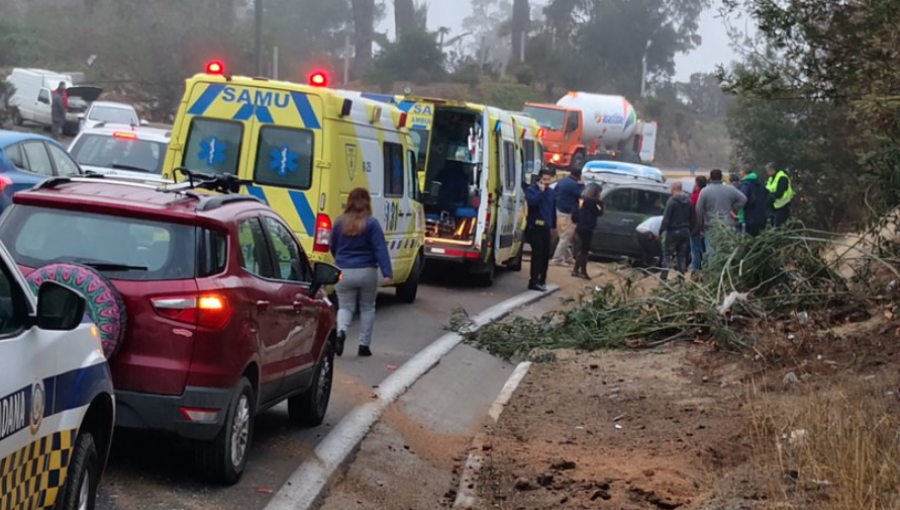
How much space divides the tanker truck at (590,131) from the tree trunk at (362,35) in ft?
44.8

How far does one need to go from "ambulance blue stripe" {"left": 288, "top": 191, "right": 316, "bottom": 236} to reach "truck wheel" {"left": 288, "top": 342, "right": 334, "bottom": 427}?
13.7 feet

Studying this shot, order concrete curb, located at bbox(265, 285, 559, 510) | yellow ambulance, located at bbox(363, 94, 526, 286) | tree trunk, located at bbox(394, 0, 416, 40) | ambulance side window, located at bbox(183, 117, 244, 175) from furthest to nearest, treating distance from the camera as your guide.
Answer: tree trunk, located at bbox(394, 0, 416, 40), yellow ambulance, located at bbox(363, 94, 526, 286), ambulance side window, located at bbox(183, 117, 244, 175), concrete curb, located at bbox(265, 285, 559, 510)

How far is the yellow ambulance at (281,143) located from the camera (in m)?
14.0

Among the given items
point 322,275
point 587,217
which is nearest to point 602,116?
point 587,217

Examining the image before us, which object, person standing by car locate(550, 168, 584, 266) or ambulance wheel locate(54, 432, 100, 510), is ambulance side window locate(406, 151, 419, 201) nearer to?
person standing by car locate(550, 168, 584, 266)

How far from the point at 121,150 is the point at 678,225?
8.87 m

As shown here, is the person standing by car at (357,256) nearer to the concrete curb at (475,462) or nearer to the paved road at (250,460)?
the paved road at (250,460)

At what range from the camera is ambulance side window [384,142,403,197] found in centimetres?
1609

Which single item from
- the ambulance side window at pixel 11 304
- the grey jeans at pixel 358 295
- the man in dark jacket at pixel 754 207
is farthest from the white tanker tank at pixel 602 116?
the ambulance side window at pixel 11 304

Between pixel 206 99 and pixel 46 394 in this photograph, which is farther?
pixel 206 99

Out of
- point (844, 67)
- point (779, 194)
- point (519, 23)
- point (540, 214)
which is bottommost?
point (540, 214)

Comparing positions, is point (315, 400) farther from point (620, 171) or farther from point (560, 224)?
point (620, 171)

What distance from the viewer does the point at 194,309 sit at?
7.11 meters

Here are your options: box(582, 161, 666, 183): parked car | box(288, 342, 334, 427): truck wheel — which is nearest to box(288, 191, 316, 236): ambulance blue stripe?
box(288, 342, 334, 427): truck wheel
